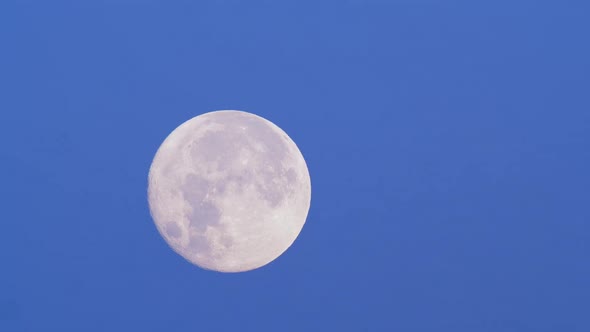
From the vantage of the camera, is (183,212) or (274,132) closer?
(183,212)

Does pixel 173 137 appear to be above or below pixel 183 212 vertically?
above

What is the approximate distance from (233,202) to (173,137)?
62 centimetres

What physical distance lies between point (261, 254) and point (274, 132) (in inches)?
26.8

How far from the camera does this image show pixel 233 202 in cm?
334

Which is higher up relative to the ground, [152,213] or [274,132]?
[274,132]

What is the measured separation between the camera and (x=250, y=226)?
3443 millimetres

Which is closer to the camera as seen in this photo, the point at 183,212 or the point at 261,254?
the point at 183,212

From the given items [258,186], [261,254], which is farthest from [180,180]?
[261,254]

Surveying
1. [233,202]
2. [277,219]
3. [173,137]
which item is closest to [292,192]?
[277,219]

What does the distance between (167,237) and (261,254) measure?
0.53 m

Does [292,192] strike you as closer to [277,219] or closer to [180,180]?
[277,219]

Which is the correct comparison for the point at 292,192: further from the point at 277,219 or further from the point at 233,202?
the point at 233,202

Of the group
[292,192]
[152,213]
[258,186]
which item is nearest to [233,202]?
[258,186]

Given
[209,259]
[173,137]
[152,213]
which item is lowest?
[209,259]
